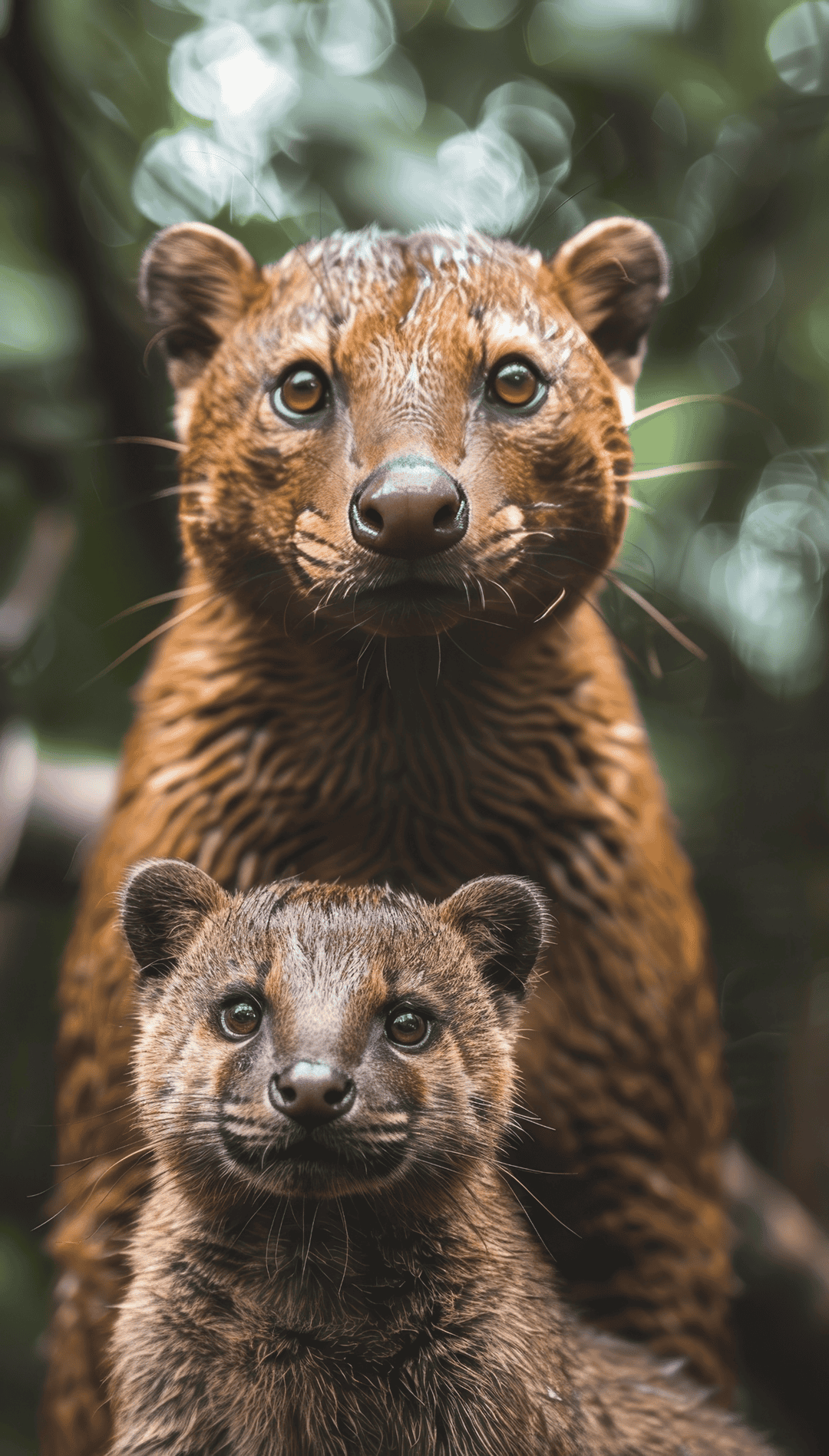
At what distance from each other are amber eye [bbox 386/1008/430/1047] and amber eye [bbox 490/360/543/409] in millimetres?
602

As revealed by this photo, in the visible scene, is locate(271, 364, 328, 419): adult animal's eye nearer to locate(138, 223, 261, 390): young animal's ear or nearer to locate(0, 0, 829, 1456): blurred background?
locate(138, 223, 261, 390): young animal's ear

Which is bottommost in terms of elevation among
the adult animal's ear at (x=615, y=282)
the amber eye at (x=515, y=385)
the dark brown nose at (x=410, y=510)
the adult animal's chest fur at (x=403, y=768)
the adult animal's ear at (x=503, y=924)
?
the adult animal's ear at (x=503, y=924)

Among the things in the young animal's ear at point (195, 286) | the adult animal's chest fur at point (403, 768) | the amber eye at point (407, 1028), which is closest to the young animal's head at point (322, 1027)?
the amber eye at point (407, 1028)

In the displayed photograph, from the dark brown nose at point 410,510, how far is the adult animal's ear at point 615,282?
0.45m

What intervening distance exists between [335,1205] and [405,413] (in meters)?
0.73

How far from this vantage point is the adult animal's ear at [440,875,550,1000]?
1.26 m

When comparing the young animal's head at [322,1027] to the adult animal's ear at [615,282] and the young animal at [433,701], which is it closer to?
the young animal at [433,701]

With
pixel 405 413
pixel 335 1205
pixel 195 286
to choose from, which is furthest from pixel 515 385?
pixel 335 1205

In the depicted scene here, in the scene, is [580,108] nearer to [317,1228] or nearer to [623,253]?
[623,253]

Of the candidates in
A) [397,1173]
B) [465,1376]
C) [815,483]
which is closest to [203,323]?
[397,1173]

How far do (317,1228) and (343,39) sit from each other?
2.12m

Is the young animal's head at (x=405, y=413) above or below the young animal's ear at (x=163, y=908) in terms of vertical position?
above

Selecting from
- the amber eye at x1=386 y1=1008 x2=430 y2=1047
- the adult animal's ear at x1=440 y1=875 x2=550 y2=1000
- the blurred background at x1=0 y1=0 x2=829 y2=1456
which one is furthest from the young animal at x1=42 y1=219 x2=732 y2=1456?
the blurred background at x1=0 y1=0 x2=829 y2=1456

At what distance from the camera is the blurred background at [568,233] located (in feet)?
7.52
